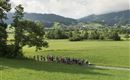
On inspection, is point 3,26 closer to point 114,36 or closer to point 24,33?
point 24,33

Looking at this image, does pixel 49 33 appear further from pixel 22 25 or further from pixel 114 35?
pixel 22 25

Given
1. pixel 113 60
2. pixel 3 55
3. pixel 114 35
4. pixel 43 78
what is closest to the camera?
pixel 43 78

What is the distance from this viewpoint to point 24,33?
222ft

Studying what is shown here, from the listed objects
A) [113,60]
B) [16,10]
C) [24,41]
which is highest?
[16,10]

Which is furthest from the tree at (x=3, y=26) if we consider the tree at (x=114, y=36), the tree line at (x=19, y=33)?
the tree at (x=114, y=36)

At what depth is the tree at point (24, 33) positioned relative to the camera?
66.8 meters

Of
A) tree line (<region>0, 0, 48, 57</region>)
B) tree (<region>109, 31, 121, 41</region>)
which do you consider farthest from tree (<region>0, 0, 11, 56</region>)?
tree (<region>109, 31, 121, 41</region>)

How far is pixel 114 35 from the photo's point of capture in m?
170

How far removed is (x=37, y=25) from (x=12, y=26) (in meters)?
5.39

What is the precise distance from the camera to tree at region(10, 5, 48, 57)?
66.8 metres

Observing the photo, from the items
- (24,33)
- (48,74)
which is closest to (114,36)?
(24,33)

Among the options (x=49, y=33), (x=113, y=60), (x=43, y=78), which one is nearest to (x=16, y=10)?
(x=113, y=60)

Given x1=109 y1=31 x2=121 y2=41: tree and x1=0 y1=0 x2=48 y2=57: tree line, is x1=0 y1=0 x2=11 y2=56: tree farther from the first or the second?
x1=109 y1=31 x2=121 y2=41: tree

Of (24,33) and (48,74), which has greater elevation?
(24,33)
